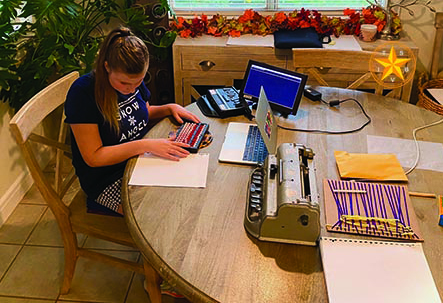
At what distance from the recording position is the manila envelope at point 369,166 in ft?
4.92

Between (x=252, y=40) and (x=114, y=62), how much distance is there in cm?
146

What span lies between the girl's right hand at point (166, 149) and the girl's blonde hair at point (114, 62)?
20 centimetres

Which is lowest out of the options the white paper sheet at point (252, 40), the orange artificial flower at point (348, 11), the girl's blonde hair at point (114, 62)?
the white paper sheet at point (252, 40)

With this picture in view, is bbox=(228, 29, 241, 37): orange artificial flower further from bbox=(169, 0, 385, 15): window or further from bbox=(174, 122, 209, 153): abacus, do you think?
bbox=(174, 122, 209, 153): abacus

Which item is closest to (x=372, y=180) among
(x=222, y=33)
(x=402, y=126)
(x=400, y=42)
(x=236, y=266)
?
(x=402, y=126)

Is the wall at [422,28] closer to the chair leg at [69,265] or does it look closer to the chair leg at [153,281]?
the chair leg at [153,281]

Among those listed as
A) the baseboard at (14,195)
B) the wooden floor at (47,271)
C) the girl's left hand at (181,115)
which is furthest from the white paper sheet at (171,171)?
the baseboard at (14,195)

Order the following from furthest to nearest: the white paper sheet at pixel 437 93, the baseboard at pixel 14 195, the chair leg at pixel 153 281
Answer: the white paper sheet at pixel 437 93
the baseboard at pixel 14 195
the chair leg at pixel 153 281

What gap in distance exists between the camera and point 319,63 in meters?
2.19

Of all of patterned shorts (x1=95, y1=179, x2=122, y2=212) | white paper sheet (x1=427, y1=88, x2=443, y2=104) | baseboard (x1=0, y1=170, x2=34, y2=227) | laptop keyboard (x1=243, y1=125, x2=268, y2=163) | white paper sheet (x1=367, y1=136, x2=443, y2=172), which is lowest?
baseboard (x1=0, y1=170, x2=34, y2=227)

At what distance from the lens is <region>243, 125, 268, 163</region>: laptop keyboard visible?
1.60 meters

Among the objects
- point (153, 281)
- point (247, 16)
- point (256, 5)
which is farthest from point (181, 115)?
point (256, 5)

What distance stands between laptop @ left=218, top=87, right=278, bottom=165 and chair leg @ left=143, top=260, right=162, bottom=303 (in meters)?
0.50

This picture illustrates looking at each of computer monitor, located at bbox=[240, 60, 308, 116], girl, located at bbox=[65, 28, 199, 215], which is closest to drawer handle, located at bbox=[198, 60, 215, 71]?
computer monitor, located at bbox=[240, 60, 308, 116]
